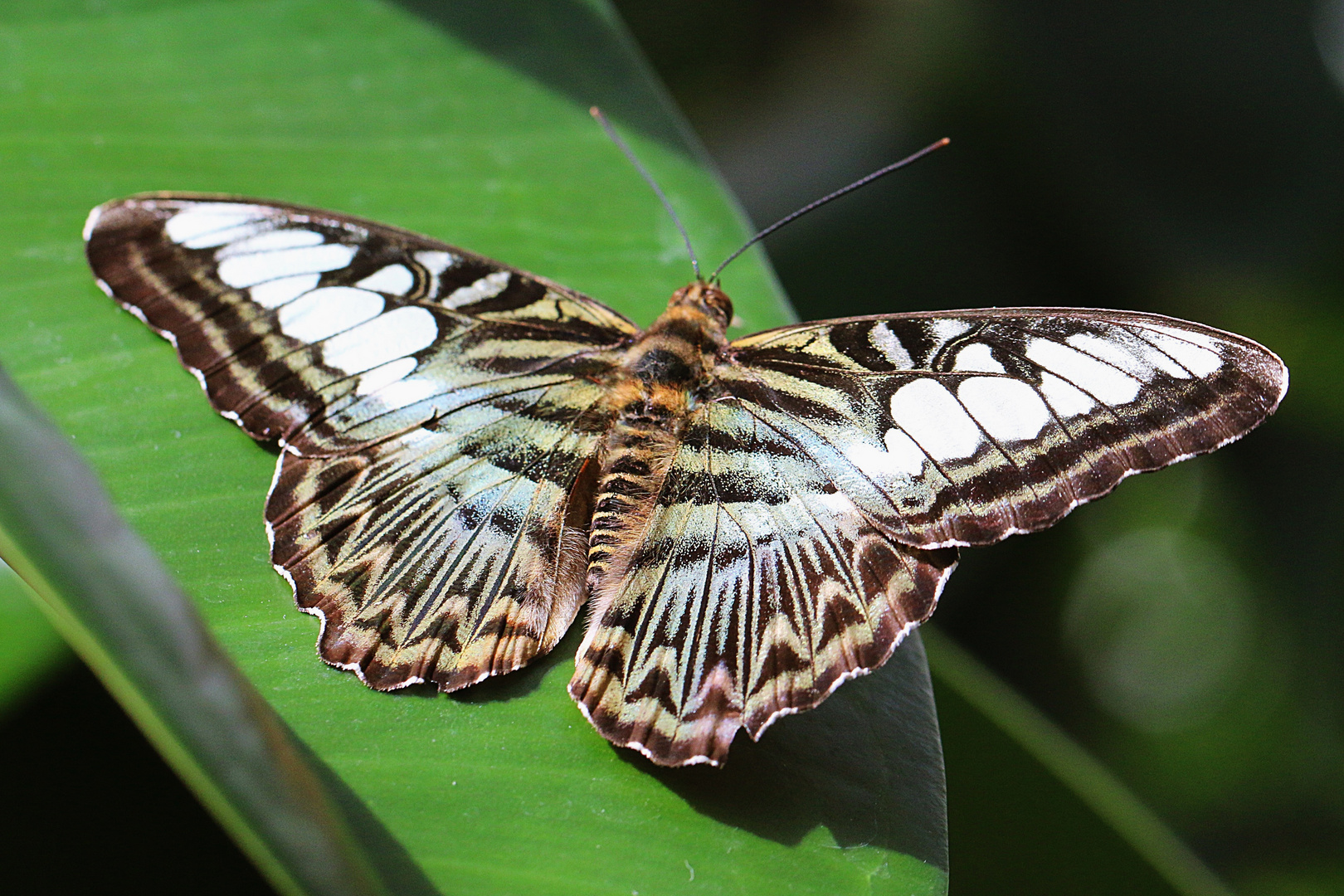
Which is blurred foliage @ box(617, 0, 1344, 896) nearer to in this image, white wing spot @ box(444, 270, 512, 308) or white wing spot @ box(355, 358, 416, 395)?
white wing spot @ box(444, 270, 512, 308)

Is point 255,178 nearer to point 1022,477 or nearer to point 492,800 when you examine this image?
point 492,800

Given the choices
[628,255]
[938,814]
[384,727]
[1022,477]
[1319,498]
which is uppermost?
[628,255]

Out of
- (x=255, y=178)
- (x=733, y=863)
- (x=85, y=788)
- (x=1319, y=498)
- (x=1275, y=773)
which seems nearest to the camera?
(x=733, y=863)

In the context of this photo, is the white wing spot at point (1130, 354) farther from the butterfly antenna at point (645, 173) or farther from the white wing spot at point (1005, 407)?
the butterfly antenna at point (645, 173)

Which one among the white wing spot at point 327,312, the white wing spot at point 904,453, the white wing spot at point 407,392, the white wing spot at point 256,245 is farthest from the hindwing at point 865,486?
the white wing spot at point 256,245

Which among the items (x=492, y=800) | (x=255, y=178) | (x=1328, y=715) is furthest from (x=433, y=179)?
(x=1328, y=715)

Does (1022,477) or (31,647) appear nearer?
(1022,477)

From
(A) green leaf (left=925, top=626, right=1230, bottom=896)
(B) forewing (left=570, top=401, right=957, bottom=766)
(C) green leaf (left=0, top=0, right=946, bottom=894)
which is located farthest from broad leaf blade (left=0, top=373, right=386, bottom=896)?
(A) green leaf (left=925, top=626, right=1230, bottom=896)
